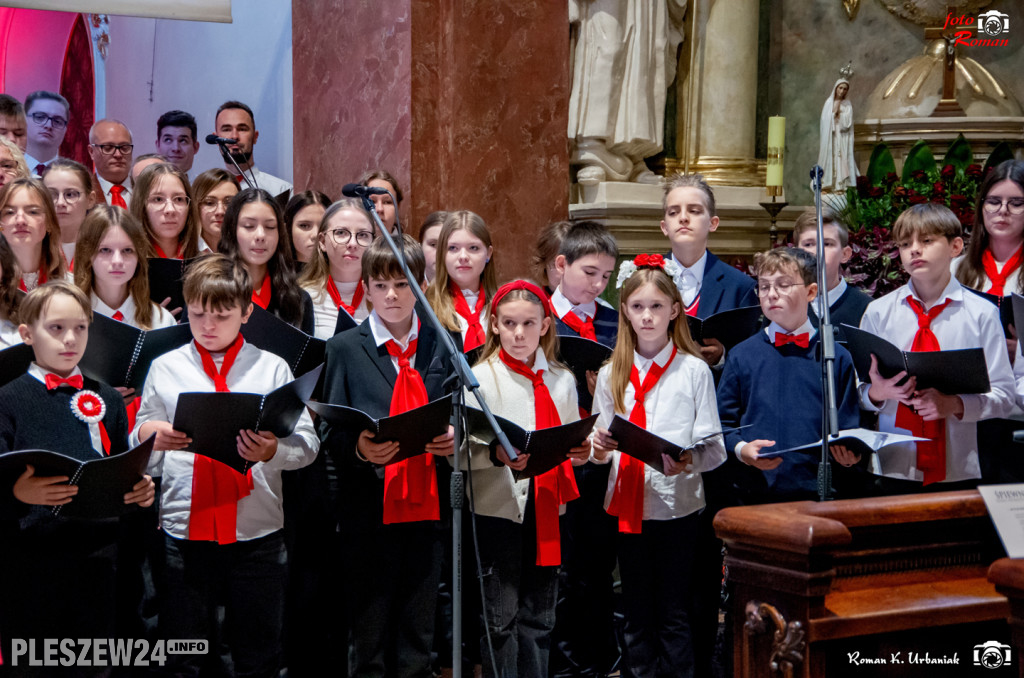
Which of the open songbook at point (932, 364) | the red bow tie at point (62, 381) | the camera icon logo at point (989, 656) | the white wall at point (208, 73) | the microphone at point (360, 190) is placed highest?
the white wall at point (208, 73)

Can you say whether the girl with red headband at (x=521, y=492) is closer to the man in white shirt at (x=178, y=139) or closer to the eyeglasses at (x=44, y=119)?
the man in white shirt at (x=178, y=139)

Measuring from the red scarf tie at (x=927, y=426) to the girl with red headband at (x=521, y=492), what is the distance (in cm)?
111

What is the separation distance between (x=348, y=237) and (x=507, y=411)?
954 mm

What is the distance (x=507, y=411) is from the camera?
135 inches

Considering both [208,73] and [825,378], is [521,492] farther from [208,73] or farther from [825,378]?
[208,73]

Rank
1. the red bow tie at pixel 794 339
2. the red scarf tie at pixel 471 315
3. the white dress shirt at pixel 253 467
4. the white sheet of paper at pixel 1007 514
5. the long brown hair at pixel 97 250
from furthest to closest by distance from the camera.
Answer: the red scarf tie at pixel 471 315 → the red bow tie at pixel 794 339 → the long brown hair at pixel 97 250 → the white dress shirt at pixel 253 467 → the white sheet of paper at pixel 1007 514

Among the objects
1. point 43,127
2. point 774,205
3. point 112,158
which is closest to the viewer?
point 112,158

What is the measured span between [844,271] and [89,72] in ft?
24.8

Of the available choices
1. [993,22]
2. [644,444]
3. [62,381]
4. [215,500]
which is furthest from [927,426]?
[993,22]

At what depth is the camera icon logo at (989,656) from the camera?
2.10 metres

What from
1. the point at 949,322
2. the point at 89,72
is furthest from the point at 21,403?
the point at 89,72

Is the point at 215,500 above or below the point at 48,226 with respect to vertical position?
below

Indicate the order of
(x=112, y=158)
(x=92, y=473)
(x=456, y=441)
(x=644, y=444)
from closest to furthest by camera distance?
1. (x=456, y=441)
2. (x=92, y=473)
3. (x=644, y=444)
4. (x=112, y=158)

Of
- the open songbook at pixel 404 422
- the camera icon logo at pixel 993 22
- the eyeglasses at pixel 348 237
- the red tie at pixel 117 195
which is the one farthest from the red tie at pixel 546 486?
the camera icon logo at pixel 993 22
